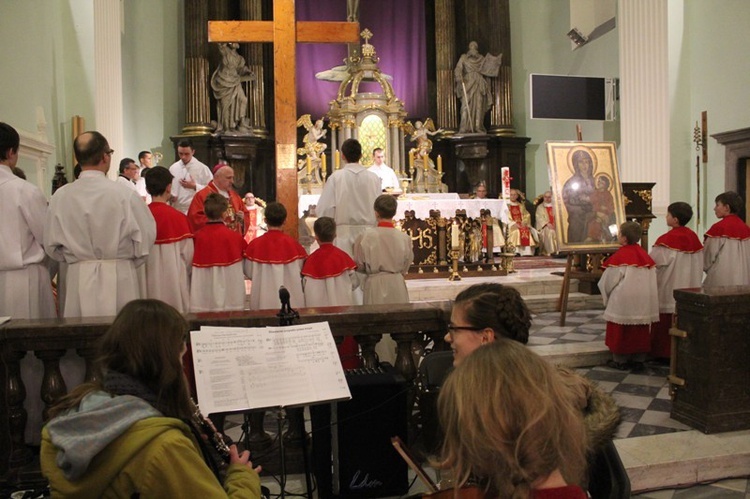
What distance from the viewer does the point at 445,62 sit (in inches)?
600

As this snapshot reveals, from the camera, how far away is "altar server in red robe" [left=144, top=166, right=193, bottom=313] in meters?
4.82

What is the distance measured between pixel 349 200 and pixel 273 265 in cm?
155

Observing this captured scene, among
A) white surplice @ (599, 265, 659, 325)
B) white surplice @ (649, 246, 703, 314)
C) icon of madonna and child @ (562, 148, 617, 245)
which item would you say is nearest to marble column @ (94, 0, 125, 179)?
icon of madonna and child @ (562, 148, 617, 245)

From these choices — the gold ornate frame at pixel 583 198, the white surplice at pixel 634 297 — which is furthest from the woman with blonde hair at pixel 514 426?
the gold ornate frame at pixel 583 198

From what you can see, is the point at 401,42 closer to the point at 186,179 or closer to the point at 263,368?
the point at 186,179

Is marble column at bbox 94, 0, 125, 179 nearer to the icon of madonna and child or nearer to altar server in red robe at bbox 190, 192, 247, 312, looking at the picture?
altar server in red robe at bbox 190, 192, 247, 312

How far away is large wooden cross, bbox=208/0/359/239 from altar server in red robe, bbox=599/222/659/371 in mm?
2783

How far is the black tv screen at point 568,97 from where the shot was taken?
36.6 feet

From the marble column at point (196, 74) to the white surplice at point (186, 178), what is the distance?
6.17 metres

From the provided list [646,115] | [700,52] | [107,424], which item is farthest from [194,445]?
[700,52]

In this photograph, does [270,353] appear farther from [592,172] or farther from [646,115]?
[646,115]

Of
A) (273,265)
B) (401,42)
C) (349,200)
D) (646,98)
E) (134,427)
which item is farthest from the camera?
(401,42)

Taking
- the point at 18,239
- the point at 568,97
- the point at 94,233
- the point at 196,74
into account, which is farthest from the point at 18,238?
the point at 196,74

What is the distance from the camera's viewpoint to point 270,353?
8.45 ft
